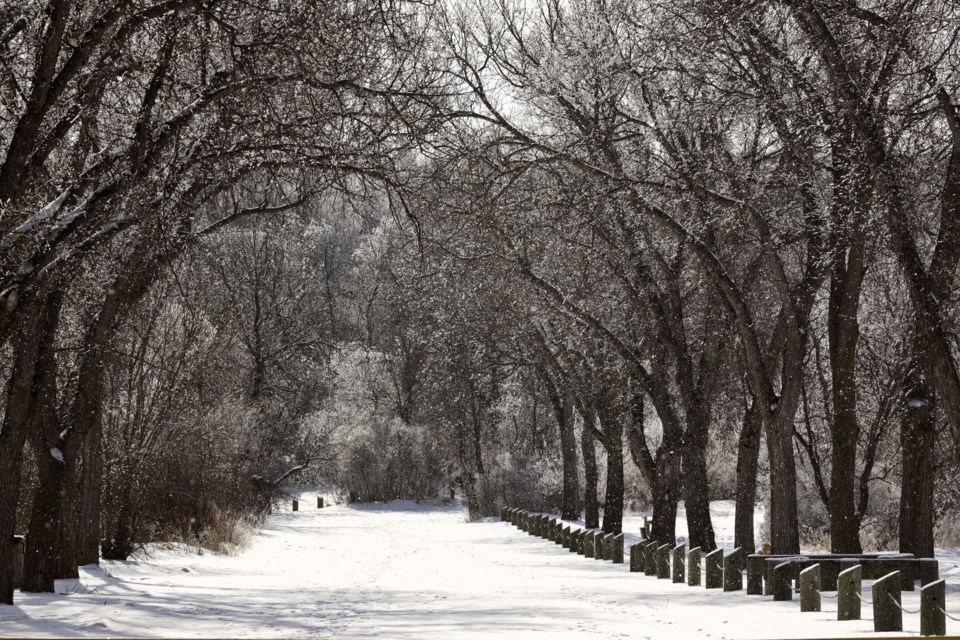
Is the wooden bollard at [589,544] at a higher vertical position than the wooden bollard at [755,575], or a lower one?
lower

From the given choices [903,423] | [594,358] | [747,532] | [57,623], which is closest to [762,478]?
[594,358]

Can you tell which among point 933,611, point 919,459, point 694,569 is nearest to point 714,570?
point 694,569

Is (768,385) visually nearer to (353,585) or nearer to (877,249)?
(877,249)

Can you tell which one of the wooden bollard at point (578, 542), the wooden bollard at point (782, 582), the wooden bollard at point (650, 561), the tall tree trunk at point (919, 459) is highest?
the tall tree trunk at point (919, 459)

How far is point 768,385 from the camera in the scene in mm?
15750

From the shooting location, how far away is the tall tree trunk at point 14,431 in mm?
10344

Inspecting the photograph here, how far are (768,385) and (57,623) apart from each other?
419 inches

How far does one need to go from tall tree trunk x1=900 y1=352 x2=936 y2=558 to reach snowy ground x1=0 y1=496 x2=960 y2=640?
840 mm

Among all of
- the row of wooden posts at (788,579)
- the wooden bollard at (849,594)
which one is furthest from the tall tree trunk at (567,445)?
the wooden bollard at (849,594)

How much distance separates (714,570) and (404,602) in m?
4.41

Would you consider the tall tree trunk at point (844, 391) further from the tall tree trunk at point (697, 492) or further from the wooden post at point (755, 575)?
the tall tree trunk at point (697, 492)

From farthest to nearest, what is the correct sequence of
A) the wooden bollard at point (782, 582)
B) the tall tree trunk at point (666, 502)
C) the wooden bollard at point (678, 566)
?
1. the tall tree trunk at point (666, 502)
2. the wooden bollard at point (678, 566)
3. the wooden bollard at point (782, 582)

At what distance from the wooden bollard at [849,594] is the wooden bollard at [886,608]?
0.63m

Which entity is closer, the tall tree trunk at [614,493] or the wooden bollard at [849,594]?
the wooden bollard at [849,594]
